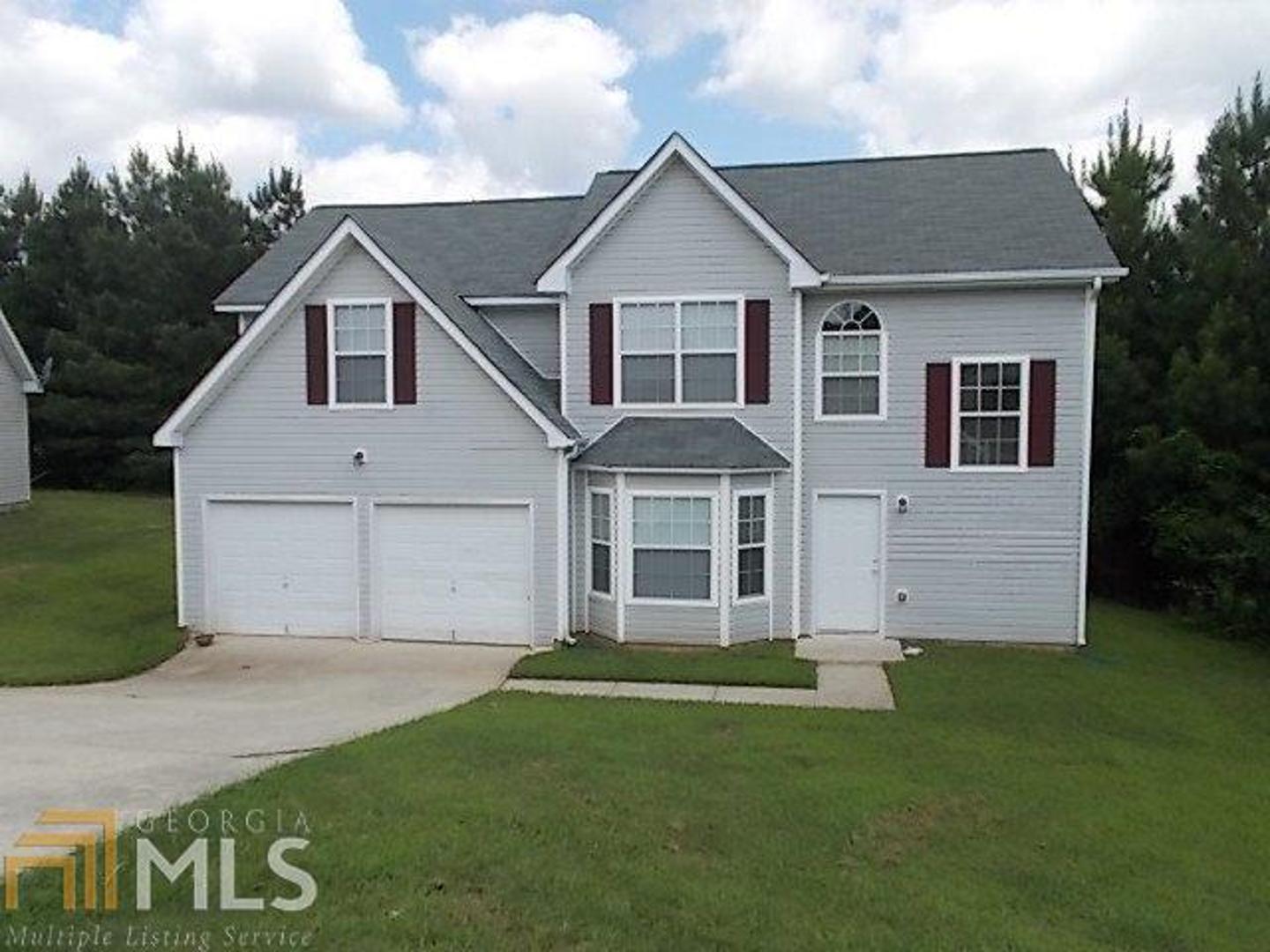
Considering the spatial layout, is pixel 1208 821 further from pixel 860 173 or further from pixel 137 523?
pixel 137 523

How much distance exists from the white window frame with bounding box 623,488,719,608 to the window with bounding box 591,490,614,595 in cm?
26

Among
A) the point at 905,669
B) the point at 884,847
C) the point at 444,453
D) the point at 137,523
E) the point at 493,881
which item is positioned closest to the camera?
the point at 493,881

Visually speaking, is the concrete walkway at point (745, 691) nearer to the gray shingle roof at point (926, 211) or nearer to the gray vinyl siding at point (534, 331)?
the gray vinyl siding at point (534, 331)

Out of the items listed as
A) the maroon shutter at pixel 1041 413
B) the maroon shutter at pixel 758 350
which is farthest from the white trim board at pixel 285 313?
the maroon shutter at pixel 1041 413

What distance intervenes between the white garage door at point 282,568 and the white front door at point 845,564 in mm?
7316

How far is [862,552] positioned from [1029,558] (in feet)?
8.30

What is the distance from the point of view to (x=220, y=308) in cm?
1758

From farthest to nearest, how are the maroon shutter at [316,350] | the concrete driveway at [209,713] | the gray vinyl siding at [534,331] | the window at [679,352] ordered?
the gray vinyl siding at [534,331]
the window at [679,352]
the maroon shutter at [316,350]
the concrete driveway at [209,713]

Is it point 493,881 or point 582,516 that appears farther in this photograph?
point 582,516

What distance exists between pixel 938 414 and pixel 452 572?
25.9 ft

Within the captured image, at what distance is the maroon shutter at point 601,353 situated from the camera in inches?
609

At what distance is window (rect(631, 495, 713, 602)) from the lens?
14711 millimetres

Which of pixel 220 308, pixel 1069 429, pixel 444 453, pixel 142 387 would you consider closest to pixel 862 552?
pixel 1069 429

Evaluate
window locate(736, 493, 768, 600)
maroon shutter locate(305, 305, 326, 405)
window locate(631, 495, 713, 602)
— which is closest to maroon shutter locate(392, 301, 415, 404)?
maroon shutter locate(305, 305, 326, 405)
